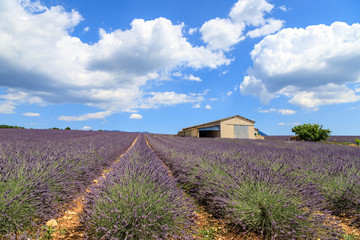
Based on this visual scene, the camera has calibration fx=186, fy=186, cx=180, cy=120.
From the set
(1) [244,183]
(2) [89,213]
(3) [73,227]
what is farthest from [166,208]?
(3) [73,227]

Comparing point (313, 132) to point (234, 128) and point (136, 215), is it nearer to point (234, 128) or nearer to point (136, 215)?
point (234, 128)

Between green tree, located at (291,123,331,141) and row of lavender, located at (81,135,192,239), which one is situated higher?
green tree, located at (291,123,331,141)

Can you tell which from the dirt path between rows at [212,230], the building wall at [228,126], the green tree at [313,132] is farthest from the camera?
the building wall at [228,126]

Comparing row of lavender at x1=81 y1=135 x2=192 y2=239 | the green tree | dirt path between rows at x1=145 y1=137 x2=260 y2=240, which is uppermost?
Result: the green tree

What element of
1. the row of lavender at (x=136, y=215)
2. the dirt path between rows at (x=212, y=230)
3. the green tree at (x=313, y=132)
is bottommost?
the dirt path between rows at (x=212, y=230)

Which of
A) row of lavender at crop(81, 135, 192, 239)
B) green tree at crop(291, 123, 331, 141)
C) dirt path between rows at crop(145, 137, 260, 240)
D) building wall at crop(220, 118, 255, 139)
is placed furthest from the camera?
building wall at crop(220, 118, 255, 139)

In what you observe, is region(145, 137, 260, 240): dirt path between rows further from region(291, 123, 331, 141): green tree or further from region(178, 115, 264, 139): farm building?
region(291, 123, 331, 141): green tree

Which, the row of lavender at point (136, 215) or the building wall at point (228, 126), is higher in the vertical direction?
the building wall at point (228, 126)

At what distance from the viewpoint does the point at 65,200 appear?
9.26 ft

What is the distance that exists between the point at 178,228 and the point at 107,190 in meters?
0.92

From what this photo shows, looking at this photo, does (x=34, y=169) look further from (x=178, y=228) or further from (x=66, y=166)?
(x=178, y=228)

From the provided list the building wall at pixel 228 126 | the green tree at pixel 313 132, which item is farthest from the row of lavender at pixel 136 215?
the green tree at pixel 313 132

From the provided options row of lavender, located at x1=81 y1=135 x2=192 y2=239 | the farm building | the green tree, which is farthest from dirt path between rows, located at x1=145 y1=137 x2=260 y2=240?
the green tree

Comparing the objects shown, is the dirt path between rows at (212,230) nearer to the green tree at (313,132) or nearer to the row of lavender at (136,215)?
the row of lavender at (136,215)
